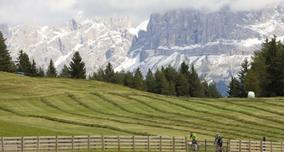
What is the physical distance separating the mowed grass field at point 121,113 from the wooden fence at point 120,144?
26.2ft

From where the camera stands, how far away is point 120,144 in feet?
215

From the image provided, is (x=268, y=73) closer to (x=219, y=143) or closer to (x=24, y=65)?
(x=219, y=143)

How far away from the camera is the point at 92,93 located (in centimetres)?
11325

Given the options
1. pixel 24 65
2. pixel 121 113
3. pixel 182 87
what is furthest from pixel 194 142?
pixel 24 65

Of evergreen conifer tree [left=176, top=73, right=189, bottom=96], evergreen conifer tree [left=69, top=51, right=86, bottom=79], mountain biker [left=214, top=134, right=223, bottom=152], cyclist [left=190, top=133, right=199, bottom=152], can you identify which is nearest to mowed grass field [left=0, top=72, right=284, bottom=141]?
cyclist [left=190, top=133, right=199, bottom=152]

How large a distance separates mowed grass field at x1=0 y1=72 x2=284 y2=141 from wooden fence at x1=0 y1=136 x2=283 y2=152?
26.2ft

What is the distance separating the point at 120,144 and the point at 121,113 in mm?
29361

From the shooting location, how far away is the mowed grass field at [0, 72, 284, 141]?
78.8m

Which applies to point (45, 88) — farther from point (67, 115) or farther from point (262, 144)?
point (262, 144)

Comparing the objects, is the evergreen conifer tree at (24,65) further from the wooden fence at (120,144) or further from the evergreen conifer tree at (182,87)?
the wooden fence at (120,144)

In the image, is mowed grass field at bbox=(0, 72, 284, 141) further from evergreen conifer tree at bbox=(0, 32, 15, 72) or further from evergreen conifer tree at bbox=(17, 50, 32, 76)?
evergreen conifer tree at bbox=(17, 50, 32, 76)

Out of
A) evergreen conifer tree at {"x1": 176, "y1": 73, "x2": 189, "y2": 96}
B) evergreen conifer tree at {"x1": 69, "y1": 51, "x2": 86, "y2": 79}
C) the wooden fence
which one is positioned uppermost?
evergreen conifer tree at {"x1": 69, "y1": 51, "x2": 86, "y2": 79}

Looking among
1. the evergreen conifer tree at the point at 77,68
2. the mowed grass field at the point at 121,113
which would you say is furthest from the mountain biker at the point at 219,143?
the evergreen conifer tree at the point at 77,68

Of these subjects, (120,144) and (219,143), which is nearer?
(219,143)
